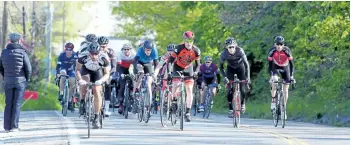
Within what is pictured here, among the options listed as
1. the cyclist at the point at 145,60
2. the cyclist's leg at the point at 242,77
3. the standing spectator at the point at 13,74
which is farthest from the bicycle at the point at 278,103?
the standing spectator at the point at 13,74

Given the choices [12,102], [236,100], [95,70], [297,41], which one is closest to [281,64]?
[236,100]

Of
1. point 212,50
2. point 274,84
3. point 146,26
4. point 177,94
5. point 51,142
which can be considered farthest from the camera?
point 146,26

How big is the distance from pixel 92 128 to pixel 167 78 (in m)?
2.05

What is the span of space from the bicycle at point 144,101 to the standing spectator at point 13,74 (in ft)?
10.4

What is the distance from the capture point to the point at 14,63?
827 inches

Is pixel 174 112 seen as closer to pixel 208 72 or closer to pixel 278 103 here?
pixel 278 103

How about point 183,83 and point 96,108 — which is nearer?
point 96,108

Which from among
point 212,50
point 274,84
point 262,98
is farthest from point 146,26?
point 274,84

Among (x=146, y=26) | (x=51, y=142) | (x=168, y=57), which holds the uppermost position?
(x=146, y=26)

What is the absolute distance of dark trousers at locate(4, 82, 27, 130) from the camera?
21.2m

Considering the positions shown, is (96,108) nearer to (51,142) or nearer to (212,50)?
(51,142)

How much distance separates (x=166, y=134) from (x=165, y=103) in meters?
2.62

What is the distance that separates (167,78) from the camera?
2236 cm

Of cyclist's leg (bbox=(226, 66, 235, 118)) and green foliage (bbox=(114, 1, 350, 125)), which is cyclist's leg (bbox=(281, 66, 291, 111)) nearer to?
cyclist's leg (bbox=(226, 66, 235, 118))
